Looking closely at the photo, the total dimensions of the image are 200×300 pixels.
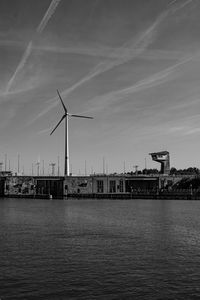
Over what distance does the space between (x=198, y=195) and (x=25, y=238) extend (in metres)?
157

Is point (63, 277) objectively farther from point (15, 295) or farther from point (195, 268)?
point (195, 268)

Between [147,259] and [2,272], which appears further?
[147,259]

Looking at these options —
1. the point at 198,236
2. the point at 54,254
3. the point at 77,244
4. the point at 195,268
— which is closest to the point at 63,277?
the point at 54,254

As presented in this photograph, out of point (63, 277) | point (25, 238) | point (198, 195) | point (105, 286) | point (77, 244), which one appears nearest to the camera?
point (105, 286)

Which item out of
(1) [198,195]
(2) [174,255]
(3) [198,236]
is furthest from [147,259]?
(1) [198,195]

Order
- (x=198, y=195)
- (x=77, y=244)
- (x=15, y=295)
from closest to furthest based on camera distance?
(x=15, y=295), (x=77, y=244), (x=198, y=195)

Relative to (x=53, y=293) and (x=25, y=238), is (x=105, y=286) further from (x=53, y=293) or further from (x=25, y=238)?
(x=25, y=238)

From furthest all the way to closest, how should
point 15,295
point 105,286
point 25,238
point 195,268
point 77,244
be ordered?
1. point 25,238
2. point 77,244
3. point 195,268
4. point 105,286
5. point 15,295

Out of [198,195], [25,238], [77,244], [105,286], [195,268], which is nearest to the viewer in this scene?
[105,286]

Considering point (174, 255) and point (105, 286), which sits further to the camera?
point (174, 255)

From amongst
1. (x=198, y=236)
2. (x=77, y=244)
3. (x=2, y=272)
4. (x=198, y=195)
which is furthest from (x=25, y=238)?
(x=198, y=195)

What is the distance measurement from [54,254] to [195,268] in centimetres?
1564

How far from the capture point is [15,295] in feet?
93.0

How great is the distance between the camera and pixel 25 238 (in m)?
54.4
